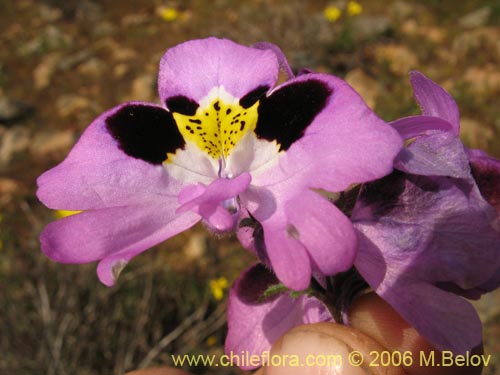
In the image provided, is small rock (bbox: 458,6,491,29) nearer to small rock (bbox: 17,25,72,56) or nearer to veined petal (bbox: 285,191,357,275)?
small rock (bbox: 17,25,72,56)

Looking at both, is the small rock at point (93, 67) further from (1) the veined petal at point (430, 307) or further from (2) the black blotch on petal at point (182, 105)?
(1) the veined petal at point (430, 307)

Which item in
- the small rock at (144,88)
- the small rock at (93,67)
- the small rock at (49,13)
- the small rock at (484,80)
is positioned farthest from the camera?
the small rock at (49,13)

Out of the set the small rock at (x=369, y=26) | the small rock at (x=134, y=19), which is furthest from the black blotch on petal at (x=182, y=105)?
the small rock at (x=134, y=19)

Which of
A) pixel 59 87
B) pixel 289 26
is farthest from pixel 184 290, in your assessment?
pixel 59 87

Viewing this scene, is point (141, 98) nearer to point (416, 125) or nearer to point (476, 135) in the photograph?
point (476, 135)

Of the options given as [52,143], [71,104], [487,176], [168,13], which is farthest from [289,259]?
[168,13]

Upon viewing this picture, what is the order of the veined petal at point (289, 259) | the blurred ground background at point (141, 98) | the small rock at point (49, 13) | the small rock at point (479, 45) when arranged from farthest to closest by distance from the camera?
the small rock at point (49, 13), the small rock at point (479, 45), the blurred ground background at point (141, 98), the veined petal at point (289, 259)
